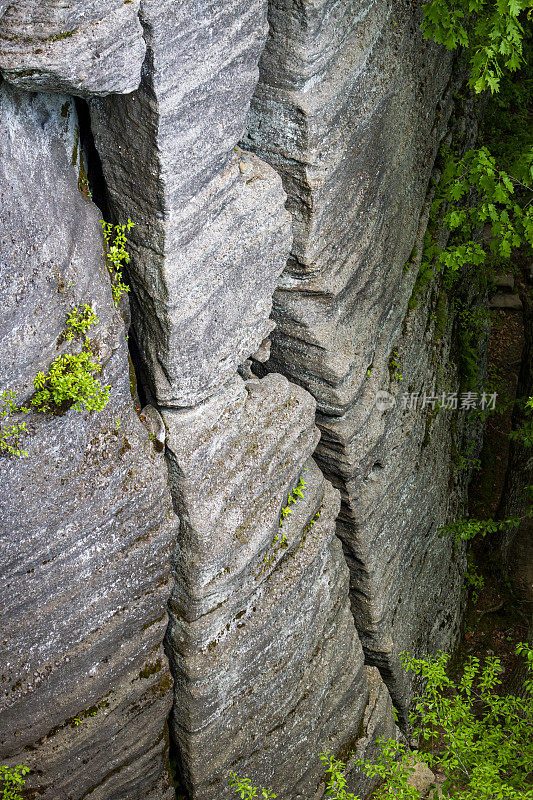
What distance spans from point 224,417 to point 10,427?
2040 millimetres

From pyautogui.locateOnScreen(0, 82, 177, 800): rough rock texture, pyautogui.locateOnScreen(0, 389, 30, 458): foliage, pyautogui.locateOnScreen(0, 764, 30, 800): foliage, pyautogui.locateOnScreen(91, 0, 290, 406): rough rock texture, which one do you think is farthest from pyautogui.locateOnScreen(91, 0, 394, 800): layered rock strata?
pyautogui.locateOnScreen(0, 764, 30, 800): foliage

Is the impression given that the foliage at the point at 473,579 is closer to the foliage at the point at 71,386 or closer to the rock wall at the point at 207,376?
the rock wall at the point at 207,376

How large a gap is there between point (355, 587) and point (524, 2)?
627 cm

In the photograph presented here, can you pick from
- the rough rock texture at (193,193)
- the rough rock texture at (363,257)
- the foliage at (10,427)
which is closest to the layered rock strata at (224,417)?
the rough rock texture at (193,193)

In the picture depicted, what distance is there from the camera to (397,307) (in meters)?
8.91

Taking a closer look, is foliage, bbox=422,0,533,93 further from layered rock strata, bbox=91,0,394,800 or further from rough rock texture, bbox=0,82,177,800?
rough rock texture, bbox=0,82,177,800

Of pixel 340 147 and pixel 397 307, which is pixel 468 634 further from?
pixel 340 147

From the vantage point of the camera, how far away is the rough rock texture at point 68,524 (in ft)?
15.6

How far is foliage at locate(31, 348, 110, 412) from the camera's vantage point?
4871 millimetres

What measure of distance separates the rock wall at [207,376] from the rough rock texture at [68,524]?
2cm

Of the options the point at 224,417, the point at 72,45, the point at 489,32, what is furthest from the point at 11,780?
the point at 489,32

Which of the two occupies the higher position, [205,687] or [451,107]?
[451,107]

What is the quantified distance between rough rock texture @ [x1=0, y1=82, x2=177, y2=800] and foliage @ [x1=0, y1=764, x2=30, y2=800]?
3.7 inches

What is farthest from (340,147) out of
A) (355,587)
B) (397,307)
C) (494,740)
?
(494,740)
